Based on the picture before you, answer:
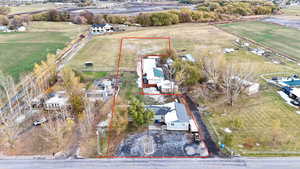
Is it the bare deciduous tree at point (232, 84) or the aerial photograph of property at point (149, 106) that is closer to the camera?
the aerial photograph of property at point (149, 106)

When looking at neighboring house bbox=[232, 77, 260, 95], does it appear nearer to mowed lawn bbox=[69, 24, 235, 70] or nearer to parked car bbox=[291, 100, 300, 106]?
parked car bbox=[291, 100, 300, 106]

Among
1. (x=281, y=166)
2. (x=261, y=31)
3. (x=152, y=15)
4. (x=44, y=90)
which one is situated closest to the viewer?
(x=281, y=166)

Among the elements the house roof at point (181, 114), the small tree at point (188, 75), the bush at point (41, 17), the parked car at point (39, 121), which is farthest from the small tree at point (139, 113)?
the bush at point (41, 17)

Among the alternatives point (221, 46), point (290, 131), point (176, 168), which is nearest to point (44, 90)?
point (176, 168)

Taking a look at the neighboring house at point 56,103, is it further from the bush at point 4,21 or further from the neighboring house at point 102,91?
the bush at point 4,21

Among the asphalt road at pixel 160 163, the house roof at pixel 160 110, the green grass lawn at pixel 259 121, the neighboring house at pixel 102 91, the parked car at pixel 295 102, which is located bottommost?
the asphalt road at pixel 160 163

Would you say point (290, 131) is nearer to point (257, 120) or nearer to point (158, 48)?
point (257, 120)
